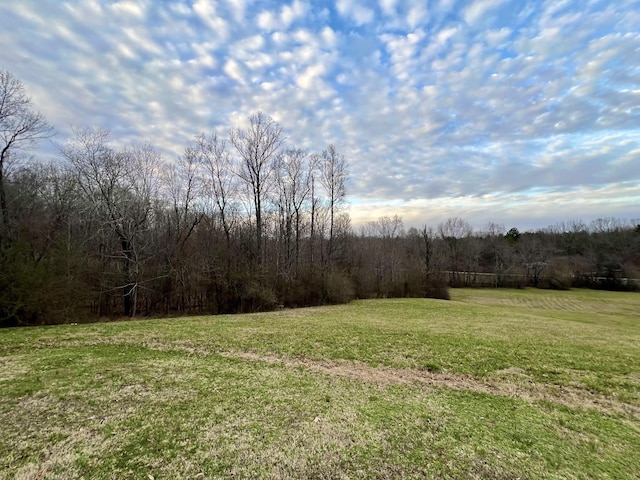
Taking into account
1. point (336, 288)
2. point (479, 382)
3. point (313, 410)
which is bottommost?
point (336, 288)

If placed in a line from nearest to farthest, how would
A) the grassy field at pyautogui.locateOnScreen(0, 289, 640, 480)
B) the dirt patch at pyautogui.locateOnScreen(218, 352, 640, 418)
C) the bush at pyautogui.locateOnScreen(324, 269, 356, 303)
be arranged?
1. the grassy field at pyautogui.locateOnScreen(0, 289, 640, 480)
2. the dirt patch at pyautogui.locateOnScreen(218, 352, 640, 418)
3. the bush at pyautogui.locateOnScreen(324, 269, 356, 303)

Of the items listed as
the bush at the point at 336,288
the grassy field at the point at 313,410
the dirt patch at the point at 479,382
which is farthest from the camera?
the bush at the point at 336,288

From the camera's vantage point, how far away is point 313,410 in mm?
4223

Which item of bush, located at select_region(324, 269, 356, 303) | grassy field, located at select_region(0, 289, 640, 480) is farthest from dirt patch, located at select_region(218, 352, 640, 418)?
bush, located at select_region(324, 269, 356, 303)

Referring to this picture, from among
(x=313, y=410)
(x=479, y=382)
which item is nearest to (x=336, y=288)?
(x=479, y=382)

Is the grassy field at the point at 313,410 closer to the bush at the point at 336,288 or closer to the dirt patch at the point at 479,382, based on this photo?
the dirt patch at the point at 479,382

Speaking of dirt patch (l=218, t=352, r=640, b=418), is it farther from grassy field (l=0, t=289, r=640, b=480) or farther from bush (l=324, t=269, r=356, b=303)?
bush (l=324, t=269, r=356, b=303)

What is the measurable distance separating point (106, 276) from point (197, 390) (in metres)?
16.1

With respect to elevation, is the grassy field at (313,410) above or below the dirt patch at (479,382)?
above

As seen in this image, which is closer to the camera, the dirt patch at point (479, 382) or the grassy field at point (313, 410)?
the grassy field at point (313, 410)

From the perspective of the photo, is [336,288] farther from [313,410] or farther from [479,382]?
[313,410]

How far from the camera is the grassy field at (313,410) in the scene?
3057 millimetres

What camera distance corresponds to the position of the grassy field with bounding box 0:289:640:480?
3.06 m

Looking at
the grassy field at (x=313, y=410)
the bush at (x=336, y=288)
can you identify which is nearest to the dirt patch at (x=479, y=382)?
the grassy field at (x=313, y=410)
